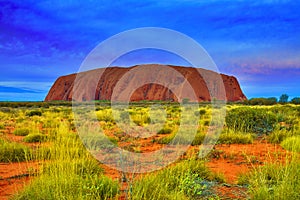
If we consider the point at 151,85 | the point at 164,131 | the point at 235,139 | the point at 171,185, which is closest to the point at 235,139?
the point at 235,139

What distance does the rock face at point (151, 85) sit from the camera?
97.2 meters

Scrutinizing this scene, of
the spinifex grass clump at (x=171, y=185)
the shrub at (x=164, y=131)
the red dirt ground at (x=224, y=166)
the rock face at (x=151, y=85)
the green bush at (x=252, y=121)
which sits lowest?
the red dirt ground at (x=224, y=166)

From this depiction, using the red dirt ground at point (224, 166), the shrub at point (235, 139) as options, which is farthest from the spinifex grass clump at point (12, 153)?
the shrub at point (235, 139)

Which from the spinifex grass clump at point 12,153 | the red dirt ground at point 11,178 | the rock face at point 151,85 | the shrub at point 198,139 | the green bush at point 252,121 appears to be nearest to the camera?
the red dirt ground at point 11,178

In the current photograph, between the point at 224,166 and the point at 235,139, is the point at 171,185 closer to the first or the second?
the point at 224,166

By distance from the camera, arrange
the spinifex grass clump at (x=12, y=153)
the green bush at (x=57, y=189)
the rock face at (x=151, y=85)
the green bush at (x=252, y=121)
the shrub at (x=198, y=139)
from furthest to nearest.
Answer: the rock face at (x=151, y=85)
the green bush at (x=252, y=121)
the shrub at (x=198, y=139)
the spinifex grass clump at (x=12, y=153)
the green bush at (x=57, y=189)

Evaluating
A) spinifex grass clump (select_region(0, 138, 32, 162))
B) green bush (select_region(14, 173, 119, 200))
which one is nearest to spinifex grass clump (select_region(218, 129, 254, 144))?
spinifex grass clump (select_region(0, 138, 32, 162))

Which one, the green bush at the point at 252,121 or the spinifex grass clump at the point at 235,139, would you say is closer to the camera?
the spinifex grass clump at the point at 235,139

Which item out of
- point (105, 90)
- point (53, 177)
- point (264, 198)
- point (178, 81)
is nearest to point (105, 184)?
point (53, 177)

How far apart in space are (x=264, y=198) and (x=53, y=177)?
2.62 metres

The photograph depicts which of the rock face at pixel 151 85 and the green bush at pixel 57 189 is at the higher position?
the rock face at pixel 151 85

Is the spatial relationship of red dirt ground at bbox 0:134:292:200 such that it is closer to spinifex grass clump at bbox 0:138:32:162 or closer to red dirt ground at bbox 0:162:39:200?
red dirt ground at bbox 0:162:39:200

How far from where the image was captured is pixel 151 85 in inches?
4466

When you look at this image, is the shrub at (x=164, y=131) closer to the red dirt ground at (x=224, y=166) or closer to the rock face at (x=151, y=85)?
the red dirt ground at (x=224, y=166)
